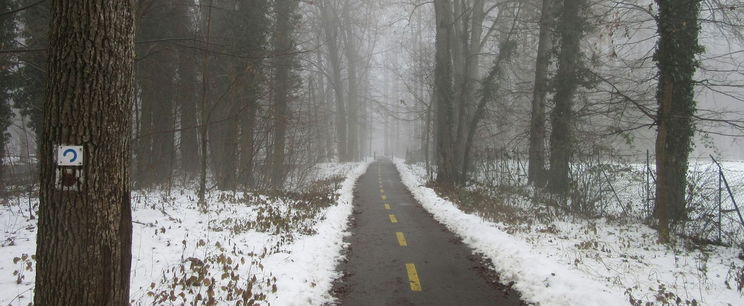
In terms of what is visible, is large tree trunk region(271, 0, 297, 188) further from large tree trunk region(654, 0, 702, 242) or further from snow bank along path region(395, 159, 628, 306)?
large tree trunk region(654, 0, 702, 242)

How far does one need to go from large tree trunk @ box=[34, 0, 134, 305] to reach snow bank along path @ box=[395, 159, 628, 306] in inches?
198

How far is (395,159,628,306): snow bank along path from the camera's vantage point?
555 centimetres

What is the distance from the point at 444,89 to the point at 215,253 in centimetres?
1429

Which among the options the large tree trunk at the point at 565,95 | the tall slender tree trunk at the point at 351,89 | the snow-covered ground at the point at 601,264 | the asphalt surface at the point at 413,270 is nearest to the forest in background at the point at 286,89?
the large tree trunk at the point at 565,95

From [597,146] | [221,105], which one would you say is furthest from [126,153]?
[221,105]

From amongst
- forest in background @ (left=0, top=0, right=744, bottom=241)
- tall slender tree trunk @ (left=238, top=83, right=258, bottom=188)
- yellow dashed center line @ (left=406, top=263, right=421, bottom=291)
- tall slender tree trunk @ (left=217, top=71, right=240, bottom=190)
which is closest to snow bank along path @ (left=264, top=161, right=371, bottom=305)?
yellow dashed center line @ (left=406, top=263, right=421, bottom=291)

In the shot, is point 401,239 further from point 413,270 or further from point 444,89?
point 444,89

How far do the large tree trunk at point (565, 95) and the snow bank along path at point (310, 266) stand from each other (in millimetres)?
7543

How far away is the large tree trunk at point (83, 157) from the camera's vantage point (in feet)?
11.0

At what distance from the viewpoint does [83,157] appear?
341 centimetres

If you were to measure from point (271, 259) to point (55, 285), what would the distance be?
394 cm

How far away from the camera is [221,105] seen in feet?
55.1

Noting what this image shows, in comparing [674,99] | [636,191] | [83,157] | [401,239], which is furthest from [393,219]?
[83,157]

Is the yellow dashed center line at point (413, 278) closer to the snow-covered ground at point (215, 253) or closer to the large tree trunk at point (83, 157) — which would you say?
the snow-covered ground at point (215, 253)
